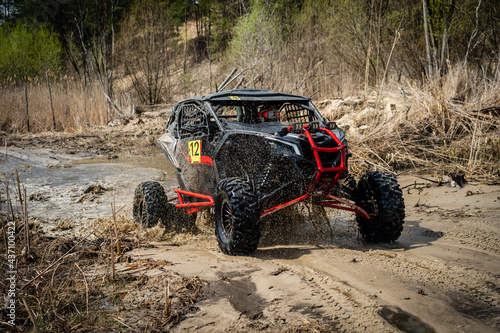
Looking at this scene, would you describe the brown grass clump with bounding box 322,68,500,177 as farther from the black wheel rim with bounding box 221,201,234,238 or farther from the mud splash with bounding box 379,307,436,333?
the mud splash with bounding box 379,307,436,333

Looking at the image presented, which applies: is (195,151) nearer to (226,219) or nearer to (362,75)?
(226,219)

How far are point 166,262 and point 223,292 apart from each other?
1.01m

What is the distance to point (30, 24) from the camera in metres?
33.9

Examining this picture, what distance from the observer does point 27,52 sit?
2870 cm

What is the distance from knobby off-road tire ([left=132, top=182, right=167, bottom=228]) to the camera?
6051 millimetres

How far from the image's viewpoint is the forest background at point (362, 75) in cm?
888

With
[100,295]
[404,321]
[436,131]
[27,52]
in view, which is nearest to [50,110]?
[27,52]

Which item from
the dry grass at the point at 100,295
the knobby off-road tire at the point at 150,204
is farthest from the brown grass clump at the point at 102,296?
the knobby off-road tire at the point at 150,204

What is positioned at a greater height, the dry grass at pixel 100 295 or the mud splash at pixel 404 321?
the dry grass at pixel 100 295

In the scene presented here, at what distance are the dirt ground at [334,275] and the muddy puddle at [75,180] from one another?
7 centimetres

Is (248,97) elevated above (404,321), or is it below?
above

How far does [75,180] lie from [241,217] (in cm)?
624

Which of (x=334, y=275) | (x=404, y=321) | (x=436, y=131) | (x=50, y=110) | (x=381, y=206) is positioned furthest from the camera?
(x=50, y=110)

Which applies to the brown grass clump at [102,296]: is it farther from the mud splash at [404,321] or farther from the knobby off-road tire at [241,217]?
the mud splash at [404,321]
